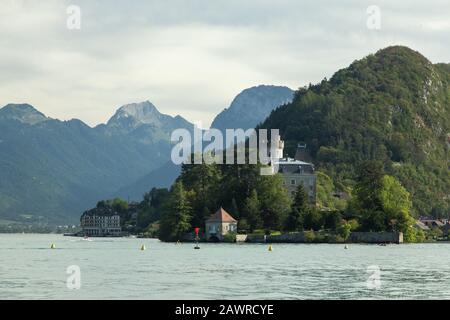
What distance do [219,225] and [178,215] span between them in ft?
32.5

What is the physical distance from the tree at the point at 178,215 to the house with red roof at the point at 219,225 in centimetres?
548

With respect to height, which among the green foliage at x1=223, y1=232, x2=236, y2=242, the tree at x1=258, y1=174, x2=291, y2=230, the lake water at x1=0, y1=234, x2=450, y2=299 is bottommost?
the lake water at x1=0, y1=234, x2=450, y2=299

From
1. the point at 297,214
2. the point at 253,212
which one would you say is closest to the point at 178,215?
the point at 253,212

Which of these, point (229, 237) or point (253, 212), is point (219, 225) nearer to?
point (229, 237)

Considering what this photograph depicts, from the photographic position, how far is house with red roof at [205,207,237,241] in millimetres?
184000

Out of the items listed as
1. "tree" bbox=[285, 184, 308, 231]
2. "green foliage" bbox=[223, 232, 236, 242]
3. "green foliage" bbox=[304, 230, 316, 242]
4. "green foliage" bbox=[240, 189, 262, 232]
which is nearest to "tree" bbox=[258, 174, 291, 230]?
"green foliage" bbox=[240, 189, 262, 232]

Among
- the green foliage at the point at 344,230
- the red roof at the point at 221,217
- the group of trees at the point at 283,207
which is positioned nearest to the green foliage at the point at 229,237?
the red roof at the point at 221,217

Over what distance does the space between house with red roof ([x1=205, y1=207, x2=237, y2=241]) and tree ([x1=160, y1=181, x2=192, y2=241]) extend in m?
5.48

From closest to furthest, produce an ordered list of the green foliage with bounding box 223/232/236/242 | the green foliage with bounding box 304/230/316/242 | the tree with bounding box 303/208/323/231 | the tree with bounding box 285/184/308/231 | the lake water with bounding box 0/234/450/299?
the lake water with bounding box 0/234/450/299, the green foliage with bounding box 304/230/316/242, the tree with bounding box 303/208/323/231, the tree with bounding box 285/184/308/231, the green foliage with bounding box 223/232/236/242

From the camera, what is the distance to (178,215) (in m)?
190

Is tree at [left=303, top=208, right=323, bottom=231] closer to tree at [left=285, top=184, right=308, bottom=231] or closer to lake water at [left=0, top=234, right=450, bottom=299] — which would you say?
tree at [left=285, top=184, right=308, bottom=231]

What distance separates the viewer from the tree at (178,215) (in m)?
190

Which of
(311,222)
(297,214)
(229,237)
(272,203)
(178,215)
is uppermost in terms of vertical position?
(272,203)

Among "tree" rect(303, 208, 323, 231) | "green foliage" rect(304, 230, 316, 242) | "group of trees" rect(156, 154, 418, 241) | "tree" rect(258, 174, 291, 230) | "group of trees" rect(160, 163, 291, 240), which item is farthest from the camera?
"group of trees" rect(160, 163, 291, 240)
